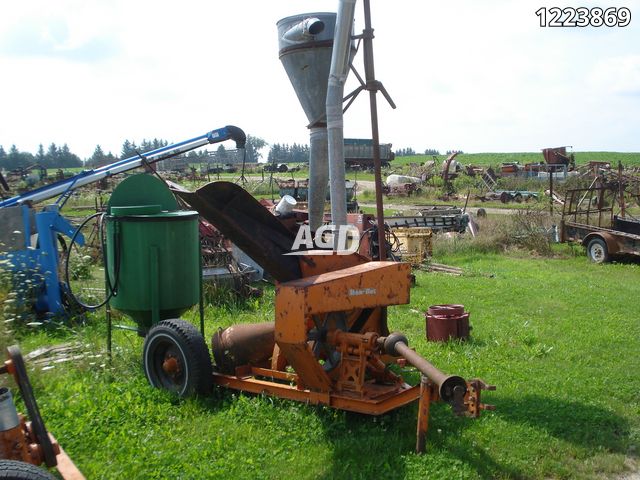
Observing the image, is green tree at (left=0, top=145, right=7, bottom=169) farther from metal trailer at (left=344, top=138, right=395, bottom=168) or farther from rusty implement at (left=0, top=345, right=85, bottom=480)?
rusty implement at (left=0, top=345, right=85, bottom=480)

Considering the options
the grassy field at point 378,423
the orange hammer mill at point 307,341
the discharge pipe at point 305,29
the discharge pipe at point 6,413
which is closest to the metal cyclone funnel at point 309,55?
the discharge pipe at point 305,29

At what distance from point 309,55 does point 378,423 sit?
445 cm

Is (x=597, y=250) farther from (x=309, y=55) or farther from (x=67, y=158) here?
(x=67, y=158)

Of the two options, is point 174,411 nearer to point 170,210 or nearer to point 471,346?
point 170,210

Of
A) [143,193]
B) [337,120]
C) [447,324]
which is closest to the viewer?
[337,120]

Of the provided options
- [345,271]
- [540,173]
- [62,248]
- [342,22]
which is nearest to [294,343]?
[345,271]

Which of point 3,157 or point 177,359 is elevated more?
point 3,157

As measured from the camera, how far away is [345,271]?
4.70 meters

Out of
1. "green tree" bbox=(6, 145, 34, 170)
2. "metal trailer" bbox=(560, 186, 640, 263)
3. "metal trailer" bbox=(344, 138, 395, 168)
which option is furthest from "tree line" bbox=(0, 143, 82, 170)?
"metal trailer" bbox=(560, 186, 640, 263)

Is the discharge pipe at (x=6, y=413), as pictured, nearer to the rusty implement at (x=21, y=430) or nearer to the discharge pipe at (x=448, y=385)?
the rusty implement at (x=21, y=430)

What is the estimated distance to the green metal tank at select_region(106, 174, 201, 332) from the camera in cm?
591

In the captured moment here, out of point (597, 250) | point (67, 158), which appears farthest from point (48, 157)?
point (597, 250)

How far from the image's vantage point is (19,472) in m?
2.67

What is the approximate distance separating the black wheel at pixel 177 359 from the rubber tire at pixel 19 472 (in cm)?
245
